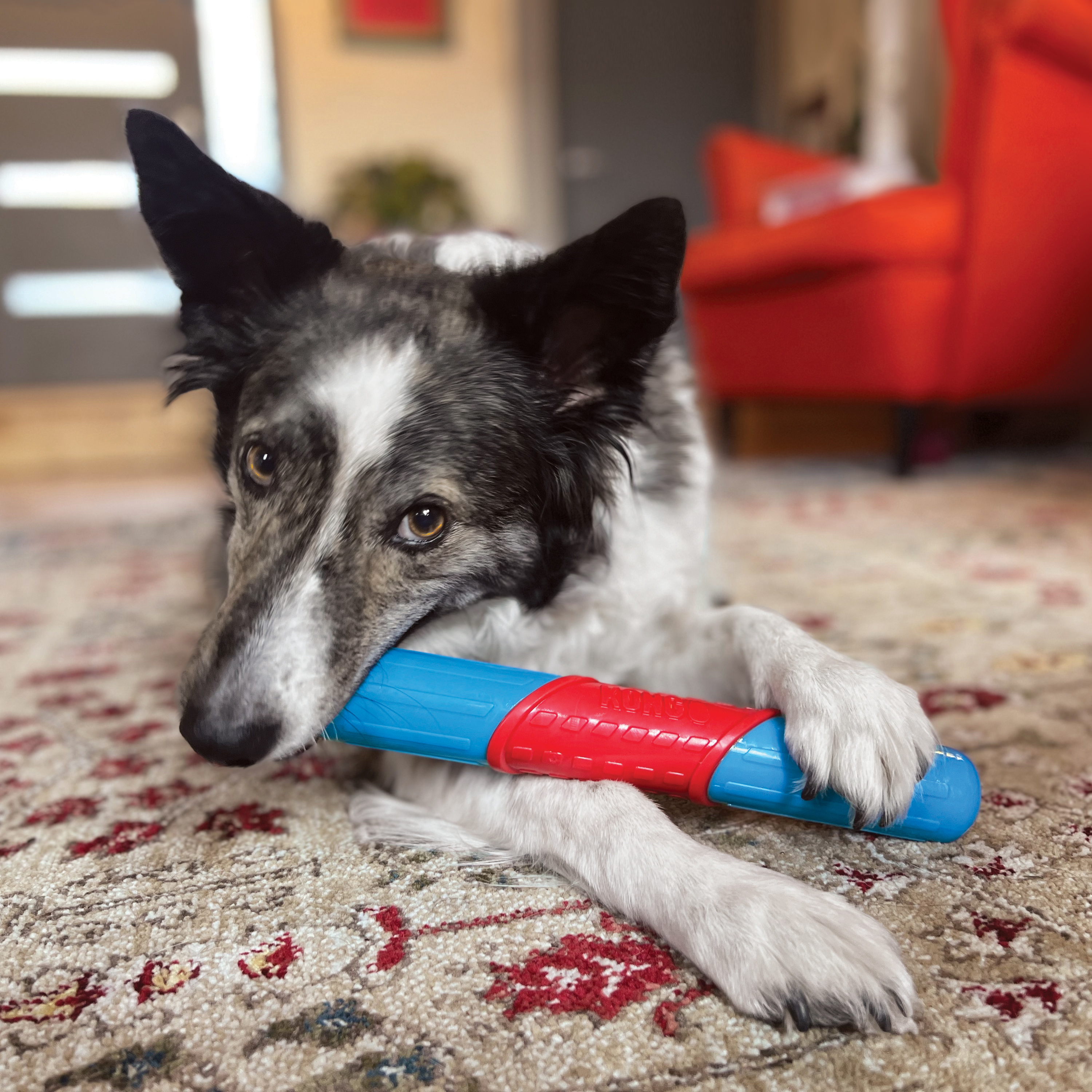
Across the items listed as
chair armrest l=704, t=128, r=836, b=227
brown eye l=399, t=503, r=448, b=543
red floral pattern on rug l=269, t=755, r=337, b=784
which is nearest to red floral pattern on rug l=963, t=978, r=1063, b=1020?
brown eye l=399, t=503, r=448, b=543

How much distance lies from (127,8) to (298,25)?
4.36ft

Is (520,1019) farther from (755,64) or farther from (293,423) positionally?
(755,64)

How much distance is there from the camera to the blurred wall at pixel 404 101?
7.40 m

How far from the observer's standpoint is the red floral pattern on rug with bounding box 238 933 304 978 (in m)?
0.90

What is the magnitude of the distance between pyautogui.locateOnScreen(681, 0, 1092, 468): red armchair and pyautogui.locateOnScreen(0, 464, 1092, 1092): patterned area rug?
2316mm

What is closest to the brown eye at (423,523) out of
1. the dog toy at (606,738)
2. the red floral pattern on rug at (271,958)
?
the dog toy at (606,738)

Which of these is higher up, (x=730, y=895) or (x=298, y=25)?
(x=298, y=25)

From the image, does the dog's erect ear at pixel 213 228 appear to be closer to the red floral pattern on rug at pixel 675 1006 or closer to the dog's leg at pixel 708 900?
the dog's leg at pixel 708 900

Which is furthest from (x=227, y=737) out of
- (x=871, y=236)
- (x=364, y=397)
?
(x=871, y=236)

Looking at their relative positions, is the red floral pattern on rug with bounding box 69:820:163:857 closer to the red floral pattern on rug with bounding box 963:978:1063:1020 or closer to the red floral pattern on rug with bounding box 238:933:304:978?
the red floral pattern on rug with bounding box 238:933:304:978

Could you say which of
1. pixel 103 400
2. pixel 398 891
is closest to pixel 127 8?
pixel 103 400

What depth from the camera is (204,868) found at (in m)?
1.11

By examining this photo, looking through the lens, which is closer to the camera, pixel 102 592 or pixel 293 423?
pixel 293 423

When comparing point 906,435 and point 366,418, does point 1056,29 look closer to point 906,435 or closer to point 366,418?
point 906,435
